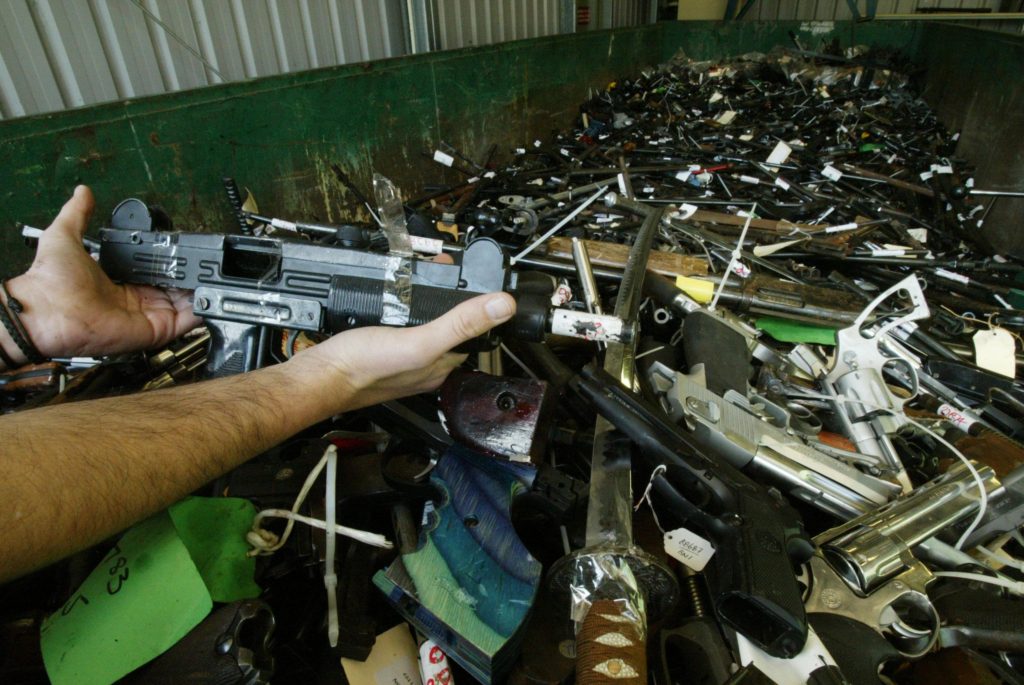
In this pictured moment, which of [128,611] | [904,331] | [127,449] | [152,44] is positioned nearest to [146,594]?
[128,611]

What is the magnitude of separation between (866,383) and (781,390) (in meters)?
0.21

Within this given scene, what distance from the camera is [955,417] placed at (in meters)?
1.31

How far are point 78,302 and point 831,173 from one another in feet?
13.2

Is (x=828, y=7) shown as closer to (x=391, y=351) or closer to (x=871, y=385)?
(x=871, y=385)

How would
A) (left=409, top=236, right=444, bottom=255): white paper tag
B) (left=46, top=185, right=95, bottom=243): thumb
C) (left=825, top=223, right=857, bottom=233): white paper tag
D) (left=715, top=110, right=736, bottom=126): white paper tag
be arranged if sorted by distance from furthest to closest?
(left=715, top=110, right=736, bottom=126): white paper tag
(left=825, top=223, right=857, bottom=233): white paper tag
(left=409, top=236, right=444, bottom=255): white paper tag
(left=46, top=185, right=95, bottom=243): thumb

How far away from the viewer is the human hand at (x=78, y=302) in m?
1.14

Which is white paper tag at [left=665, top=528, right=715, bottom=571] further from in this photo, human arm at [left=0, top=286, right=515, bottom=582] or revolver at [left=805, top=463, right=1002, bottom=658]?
human arm at [left=0, top=286, right=515, bottom=582]

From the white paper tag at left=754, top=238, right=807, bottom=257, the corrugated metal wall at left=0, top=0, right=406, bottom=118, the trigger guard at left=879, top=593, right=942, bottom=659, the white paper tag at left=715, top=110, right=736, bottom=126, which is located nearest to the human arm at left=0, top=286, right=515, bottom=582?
the trigger guard at left=879, top=593, right=942, bottom=659

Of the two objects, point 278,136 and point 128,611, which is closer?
point 128,611

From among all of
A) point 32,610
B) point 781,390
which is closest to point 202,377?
point 32,610

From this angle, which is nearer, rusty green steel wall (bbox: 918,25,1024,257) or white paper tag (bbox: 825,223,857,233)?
white paper tag (bbox: 825,223,857,233)

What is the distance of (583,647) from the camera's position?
0.71m

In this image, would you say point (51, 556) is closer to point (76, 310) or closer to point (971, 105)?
point (76, 310)

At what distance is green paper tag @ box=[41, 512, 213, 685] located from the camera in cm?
68
